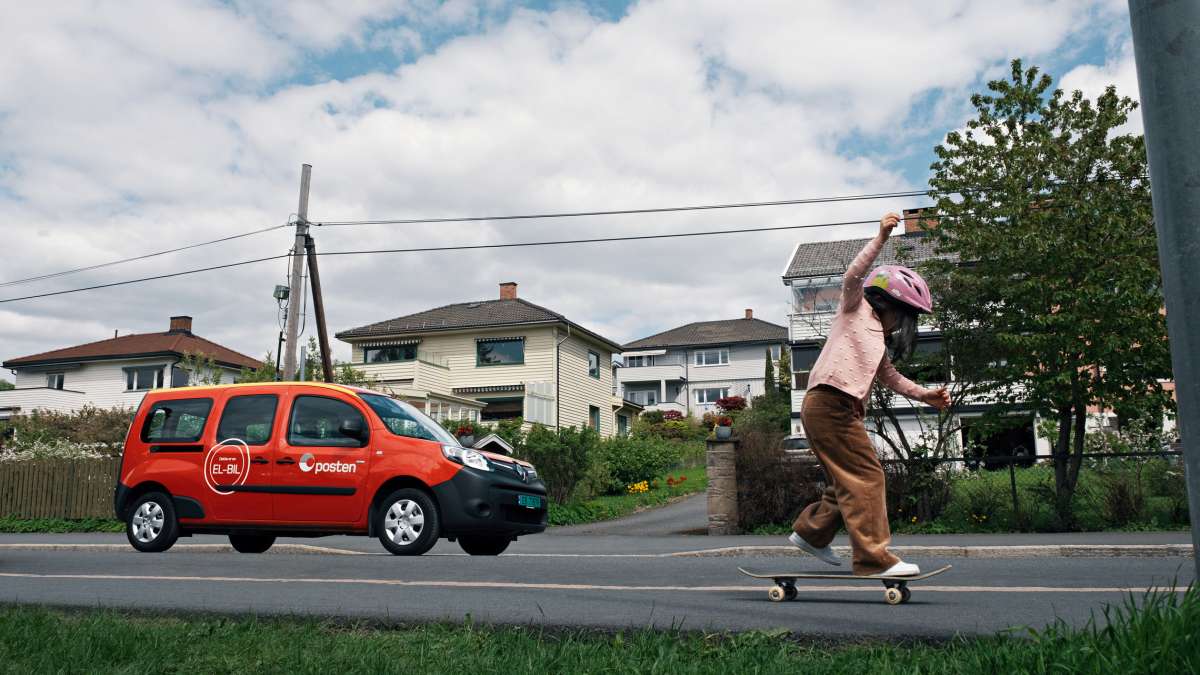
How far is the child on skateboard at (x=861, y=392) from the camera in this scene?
5520 millimetres

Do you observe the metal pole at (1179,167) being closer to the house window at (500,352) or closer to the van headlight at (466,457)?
the van headlight at (466,457)

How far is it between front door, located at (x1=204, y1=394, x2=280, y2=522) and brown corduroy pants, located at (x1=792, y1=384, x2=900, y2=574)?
375 centimetres

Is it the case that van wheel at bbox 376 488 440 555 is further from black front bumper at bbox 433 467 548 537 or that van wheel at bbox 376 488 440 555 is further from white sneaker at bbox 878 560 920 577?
white sneaker at bbox 878 560 920 577

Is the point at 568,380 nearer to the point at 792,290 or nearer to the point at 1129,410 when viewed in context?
the point at 792,290

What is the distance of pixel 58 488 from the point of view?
22250mm

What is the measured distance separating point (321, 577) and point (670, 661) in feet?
17.7

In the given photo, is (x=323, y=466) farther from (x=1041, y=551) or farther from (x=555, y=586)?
(x=1041, y=551)

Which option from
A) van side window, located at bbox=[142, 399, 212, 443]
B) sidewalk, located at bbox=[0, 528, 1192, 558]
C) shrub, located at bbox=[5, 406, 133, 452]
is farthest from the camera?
shrub, located at bbox=[5, 406, 133, 452]

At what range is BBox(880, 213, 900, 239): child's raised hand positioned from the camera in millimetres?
4949

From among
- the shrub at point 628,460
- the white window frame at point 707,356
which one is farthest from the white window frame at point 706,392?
the shrub at point 628,460

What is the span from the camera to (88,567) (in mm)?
11242

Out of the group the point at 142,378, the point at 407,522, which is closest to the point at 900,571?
the point at 407,522

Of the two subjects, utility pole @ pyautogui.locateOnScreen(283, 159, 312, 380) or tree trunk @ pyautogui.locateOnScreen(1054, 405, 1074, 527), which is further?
utility pole @ pyautogui.locateOnScreen(283, 159, 312, 380)

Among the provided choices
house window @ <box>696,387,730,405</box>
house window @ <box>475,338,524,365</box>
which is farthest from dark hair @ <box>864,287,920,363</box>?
house window @ <box>696,387,730,405</box>
